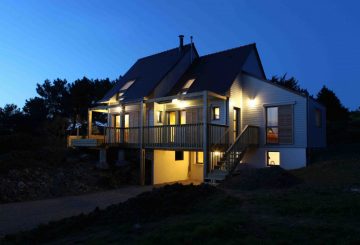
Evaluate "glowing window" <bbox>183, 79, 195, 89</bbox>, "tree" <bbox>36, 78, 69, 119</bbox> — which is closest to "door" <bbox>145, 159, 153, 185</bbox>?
"glowing window" <bbox>183, 79, 195, 89</bbox>

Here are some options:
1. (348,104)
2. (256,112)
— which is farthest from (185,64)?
(348,104)

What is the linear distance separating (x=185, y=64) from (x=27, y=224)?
1584 cm

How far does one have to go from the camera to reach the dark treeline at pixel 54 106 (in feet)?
120

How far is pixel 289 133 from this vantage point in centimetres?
1772

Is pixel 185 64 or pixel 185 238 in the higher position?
pixel 185 64

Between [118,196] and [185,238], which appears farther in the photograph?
[118,196]

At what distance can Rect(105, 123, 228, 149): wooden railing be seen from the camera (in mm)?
16484

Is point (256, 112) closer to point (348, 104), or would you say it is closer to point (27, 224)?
point (27, 224)

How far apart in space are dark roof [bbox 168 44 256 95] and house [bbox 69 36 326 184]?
0.06 metres

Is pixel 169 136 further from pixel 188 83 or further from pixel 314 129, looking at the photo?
pixel 314 129

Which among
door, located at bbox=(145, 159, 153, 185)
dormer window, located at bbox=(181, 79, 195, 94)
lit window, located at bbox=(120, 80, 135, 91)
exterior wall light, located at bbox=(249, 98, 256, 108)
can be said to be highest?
lit window, located at bbox=(120, 80, 135, 91)

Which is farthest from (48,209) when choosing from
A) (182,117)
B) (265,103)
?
(265,103)

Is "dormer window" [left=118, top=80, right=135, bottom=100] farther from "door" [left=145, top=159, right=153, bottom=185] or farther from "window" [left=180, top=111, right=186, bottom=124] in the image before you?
"door" [left=145, top=159, right=153, bottom=185]

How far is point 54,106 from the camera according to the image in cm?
4259
